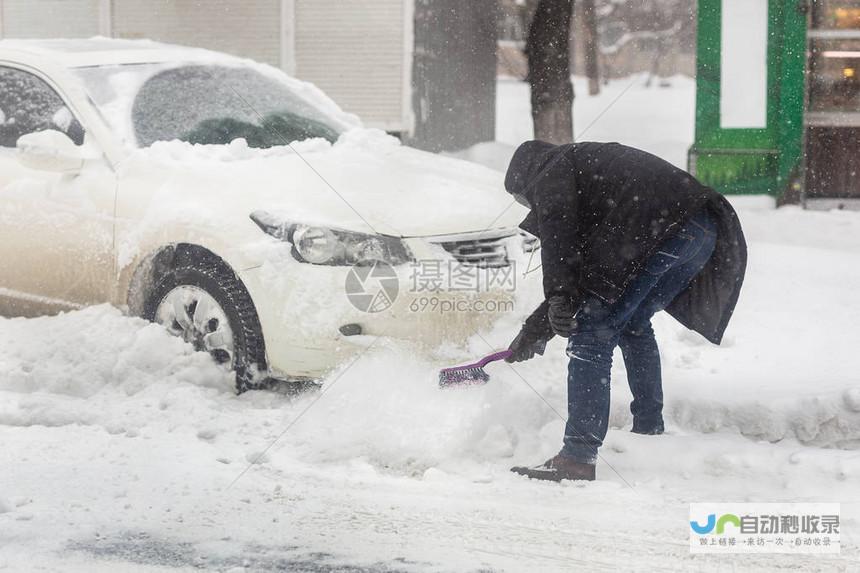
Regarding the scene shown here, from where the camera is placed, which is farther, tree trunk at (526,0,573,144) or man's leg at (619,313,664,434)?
tree trunk at (526,0,573,144)

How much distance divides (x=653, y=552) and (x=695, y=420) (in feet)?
5.39

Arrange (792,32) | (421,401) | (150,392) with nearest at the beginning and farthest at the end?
(421,401), (150,392), (792,32)

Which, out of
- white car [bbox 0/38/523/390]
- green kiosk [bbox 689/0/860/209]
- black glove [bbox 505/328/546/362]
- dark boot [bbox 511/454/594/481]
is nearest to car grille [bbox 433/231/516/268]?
white car [bbox 0/38/523/390]

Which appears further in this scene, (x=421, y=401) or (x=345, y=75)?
(x=345, y=75)

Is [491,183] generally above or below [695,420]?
above

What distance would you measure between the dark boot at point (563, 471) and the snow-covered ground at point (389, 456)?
6 centimetres

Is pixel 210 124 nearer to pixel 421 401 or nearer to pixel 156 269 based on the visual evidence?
pixel 156 269

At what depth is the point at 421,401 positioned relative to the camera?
5.02 m

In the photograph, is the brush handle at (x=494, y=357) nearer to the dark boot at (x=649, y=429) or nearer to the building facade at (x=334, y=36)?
the dark boot at (x=649, y=429)

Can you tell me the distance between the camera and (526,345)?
4629mm

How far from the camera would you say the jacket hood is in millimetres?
4391

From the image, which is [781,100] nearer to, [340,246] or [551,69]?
[551,69]

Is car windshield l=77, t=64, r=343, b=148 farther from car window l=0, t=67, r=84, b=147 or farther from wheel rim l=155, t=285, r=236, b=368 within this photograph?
wheel rim l=155, t=285, r=236, b=368

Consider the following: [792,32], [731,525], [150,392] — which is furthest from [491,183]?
[792,32]
